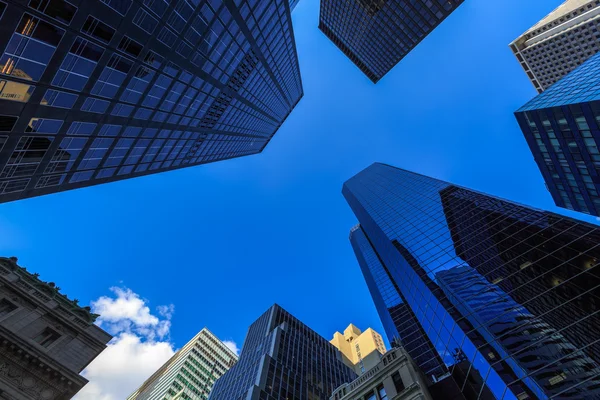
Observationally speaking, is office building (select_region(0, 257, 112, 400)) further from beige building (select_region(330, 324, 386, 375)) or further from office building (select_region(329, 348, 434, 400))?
beige building (select_region(330, 324, 386, 375))

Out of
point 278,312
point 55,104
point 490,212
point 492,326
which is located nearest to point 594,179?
point 490,212

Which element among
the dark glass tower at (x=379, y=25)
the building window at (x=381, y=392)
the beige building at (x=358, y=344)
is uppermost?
the dark glass tower at (x=379, y=25)

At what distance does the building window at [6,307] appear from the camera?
2992cm

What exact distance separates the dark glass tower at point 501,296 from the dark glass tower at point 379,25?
64.0 m

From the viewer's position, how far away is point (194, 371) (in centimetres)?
11281

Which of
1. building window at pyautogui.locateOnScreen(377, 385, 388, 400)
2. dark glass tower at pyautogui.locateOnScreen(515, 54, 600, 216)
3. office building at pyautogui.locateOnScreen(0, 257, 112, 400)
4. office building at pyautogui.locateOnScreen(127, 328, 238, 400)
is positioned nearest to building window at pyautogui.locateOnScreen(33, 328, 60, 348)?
office building at pyautogui.locateOnScreen(0, 257, 112, 400)

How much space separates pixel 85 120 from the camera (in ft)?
106

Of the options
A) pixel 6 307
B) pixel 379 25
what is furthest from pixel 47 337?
pixel 379 25

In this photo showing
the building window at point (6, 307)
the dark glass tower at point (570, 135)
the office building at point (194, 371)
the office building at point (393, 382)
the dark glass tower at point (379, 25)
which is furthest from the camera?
the office building at point (194, 371)

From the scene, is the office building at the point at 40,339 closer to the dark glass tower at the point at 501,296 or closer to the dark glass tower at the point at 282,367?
the dark glass tower at the point at 501,296

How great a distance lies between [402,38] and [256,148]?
62.2 metres

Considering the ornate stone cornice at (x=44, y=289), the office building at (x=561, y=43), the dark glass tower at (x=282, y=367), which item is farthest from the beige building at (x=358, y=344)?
the office building at (x=561, y=43)

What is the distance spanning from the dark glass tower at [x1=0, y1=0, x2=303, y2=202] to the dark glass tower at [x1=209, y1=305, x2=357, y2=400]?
148ft

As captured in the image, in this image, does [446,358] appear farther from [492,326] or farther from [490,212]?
[490,212]
